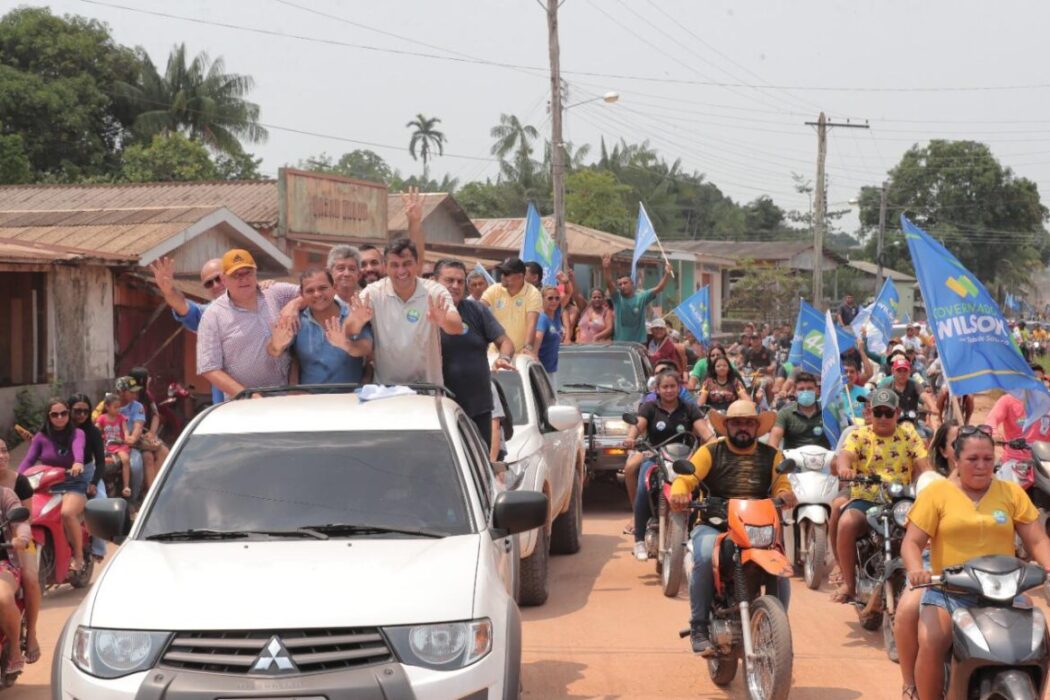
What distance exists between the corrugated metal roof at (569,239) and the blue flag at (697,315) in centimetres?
1744

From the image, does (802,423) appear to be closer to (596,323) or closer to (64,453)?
(64,453)

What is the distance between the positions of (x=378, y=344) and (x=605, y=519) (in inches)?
289

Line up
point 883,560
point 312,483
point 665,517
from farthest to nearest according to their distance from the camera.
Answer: point 665,517 < point 883,560 < point 312,483

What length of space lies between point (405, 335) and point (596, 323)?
1083cm

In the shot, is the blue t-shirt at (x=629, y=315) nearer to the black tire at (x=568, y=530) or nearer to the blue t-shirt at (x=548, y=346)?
the blue t-shirt at (x=548, y=346)

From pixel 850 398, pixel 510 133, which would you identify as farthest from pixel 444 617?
pixel 510 133

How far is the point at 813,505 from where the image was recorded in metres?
10.9

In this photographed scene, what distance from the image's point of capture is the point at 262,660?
4906 millimetres

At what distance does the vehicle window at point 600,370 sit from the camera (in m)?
16.0

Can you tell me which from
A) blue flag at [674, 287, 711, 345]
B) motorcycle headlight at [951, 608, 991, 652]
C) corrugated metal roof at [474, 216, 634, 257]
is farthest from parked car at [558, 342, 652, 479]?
corrugated metal roof at [474, 216, 634, 257]

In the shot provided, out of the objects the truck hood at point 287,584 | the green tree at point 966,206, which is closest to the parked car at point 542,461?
the truck hood at point 287,584

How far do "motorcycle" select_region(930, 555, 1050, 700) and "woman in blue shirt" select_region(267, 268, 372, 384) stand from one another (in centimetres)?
362

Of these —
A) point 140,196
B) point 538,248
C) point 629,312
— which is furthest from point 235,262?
point 140,196

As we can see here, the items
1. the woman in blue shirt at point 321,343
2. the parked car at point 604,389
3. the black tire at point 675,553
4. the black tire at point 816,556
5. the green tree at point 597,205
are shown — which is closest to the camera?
the woman in blue shirt at point 321,343
